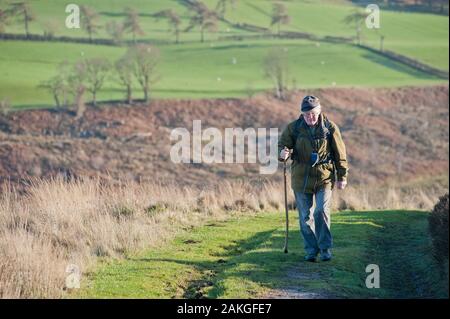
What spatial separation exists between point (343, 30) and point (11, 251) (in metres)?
100.0

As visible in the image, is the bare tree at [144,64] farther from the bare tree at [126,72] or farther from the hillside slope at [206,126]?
the hillside slope at [206,126]

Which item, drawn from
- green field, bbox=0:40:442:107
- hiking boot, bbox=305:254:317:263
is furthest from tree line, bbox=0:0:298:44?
hiking boot, bbox=305:254:317:263

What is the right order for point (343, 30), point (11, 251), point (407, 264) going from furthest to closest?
point (343, 30)
point (407, 264)
point (11, 251)

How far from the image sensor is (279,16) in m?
107

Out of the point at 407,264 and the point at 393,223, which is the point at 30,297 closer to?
the point at 407,264

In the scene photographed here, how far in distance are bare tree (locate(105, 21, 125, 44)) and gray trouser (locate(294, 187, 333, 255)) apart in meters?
79.9

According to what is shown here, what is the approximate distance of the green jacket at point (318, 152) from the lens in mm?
14445

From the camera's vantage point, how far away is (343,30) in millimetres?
110438

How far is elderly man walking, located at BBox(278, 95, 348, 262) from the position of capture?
14.4m

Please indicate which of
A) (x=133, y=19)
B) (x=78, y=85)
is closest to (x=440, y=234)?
(x=78, y=85)

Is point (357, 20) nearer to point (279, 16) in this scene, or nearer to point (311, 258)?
point (279, 16)

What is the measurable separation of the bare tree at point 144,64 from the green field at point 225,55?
3.87 ft

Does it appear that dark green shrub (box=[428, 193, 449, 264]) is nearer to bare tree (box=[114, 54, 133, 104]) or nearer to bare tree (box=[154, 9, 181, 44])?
bare tree (box=[114, 54, 133, 104])
